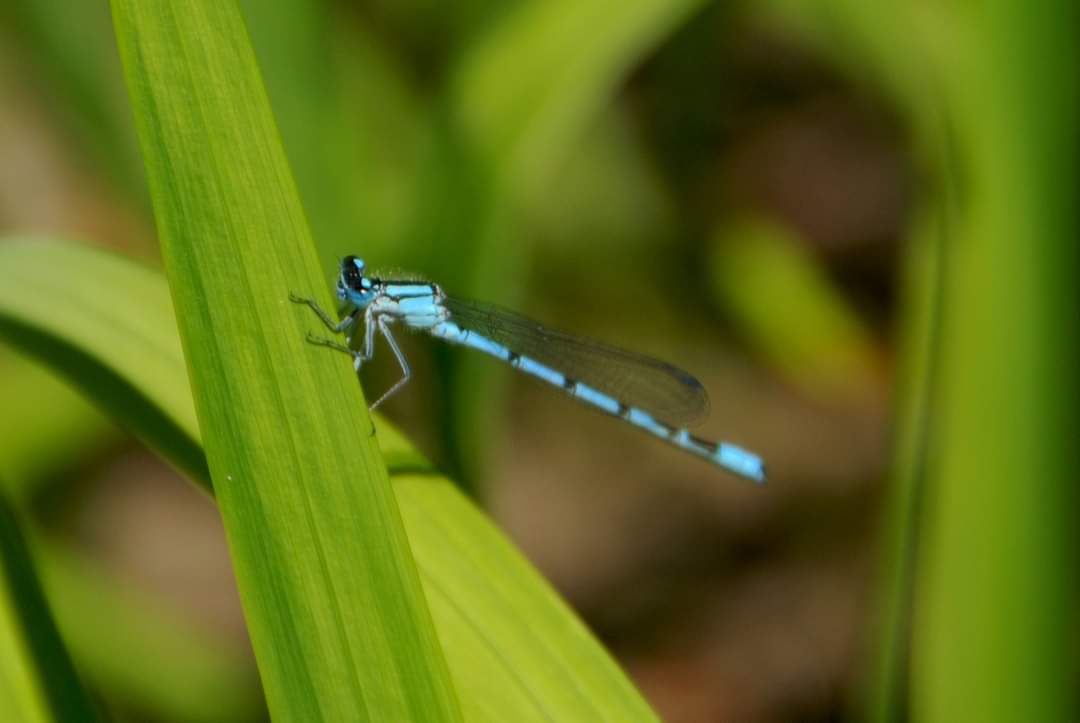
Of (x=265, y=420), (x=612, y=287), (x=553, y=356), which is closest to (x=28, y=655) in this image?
(x=265, y=420)

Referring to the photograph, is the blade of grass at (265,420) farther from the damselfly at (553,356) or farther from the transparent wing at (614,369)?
the transparent wing at (614,369)

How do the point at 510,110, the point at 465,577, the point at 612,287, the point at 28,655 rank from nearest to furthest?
the point at 28,655 → the point at 465,577 → the point at 510,110 → the point at 612,287

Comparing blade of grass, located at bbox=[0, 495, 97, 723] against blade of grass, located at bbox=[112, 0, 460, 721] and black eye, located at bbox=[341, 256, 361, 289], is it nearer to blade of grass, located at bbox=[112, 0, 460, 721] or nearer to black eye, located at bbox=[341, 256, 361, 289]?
blade of grass, located at bbox=[112, 0, 460, 721]

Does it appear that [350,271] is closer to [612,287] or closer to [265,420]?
[265,420]

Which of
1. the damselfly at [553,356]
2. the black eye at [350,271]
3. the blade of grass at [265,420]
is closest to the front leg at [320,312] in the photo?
the blade of grass at [265,420]

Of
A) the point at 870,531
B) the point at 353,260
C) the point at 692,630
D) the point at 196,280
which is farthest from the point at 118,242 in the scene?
the point at 196,280

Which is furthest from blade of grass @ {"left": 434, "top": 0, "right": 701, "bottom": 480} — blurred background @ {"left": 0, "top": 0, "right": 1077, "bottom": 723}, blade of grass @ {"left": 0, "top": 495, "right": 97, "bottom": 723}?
blade of grass @ {"left": 0, "top": 495, "right": 97, "bottom": 723}

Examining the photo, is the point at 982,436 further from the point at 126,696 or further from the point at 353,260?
the point at 126,696

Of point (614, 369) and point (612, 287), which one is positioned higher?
point (612, 287)
